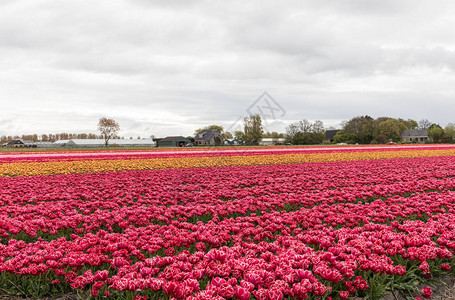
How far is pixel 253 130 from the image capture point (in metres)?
87.1

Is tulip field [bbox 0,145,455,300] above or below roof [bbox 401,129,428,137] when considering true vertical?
below

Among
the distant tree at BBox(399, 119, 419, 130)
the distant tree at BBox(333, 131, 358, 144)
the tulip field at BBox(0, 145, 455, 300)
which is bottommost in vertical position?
the tulip field at BBox(0, 145, 455, 300)

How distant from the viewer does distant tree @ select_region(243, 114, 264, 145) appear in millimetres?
86312

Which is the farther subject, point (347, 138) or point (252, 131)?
point (347, 138)

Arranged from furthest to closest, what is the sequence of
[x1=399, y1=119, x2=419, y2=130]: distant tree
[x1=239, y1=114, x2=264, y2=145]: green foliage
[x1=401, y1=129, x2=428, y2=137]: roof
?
[x1=399, y1=119, x2=419, y2=130]: distant tree
[x1=401, y1=129, x2=428, y2=137]: roof
[x1=239, y1=114, x2=264, y2=145]: green foliage

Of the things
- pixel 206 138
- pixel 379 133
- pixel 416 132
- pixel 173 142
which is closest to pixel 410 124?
pixel 416 132

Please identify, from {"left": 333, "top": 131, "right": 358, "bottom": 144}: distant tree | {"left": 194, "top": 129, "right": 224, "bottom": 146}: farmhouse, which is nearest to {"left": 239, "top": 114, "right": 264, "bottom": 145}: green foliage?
{"left": 194, "top": 129, "right": 224, "bottom": 146}: farmhouse

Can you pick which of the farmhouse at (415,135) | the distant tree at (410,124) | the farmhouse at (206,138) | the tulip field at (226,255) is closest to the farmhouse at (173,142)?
the farmhouse at (206,138)

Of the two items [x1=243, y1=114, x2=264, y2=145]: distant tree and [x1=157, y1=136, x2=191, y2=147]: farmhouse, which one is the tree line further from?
[x1=157, y1=136, x2=191, y2=147]: farmhouse

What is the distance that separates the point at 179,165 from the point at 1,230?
50.9 feet

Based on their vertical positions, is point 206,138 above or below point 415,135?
above

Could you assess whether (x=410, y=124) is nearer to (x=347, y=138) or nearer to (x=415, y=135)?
(x=415, y=135)

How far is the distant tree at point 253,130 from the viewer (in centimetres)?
8631

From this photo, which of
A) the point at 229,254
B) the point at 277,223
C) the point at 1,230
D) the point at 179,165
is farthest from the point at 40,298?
the point at 179,165
